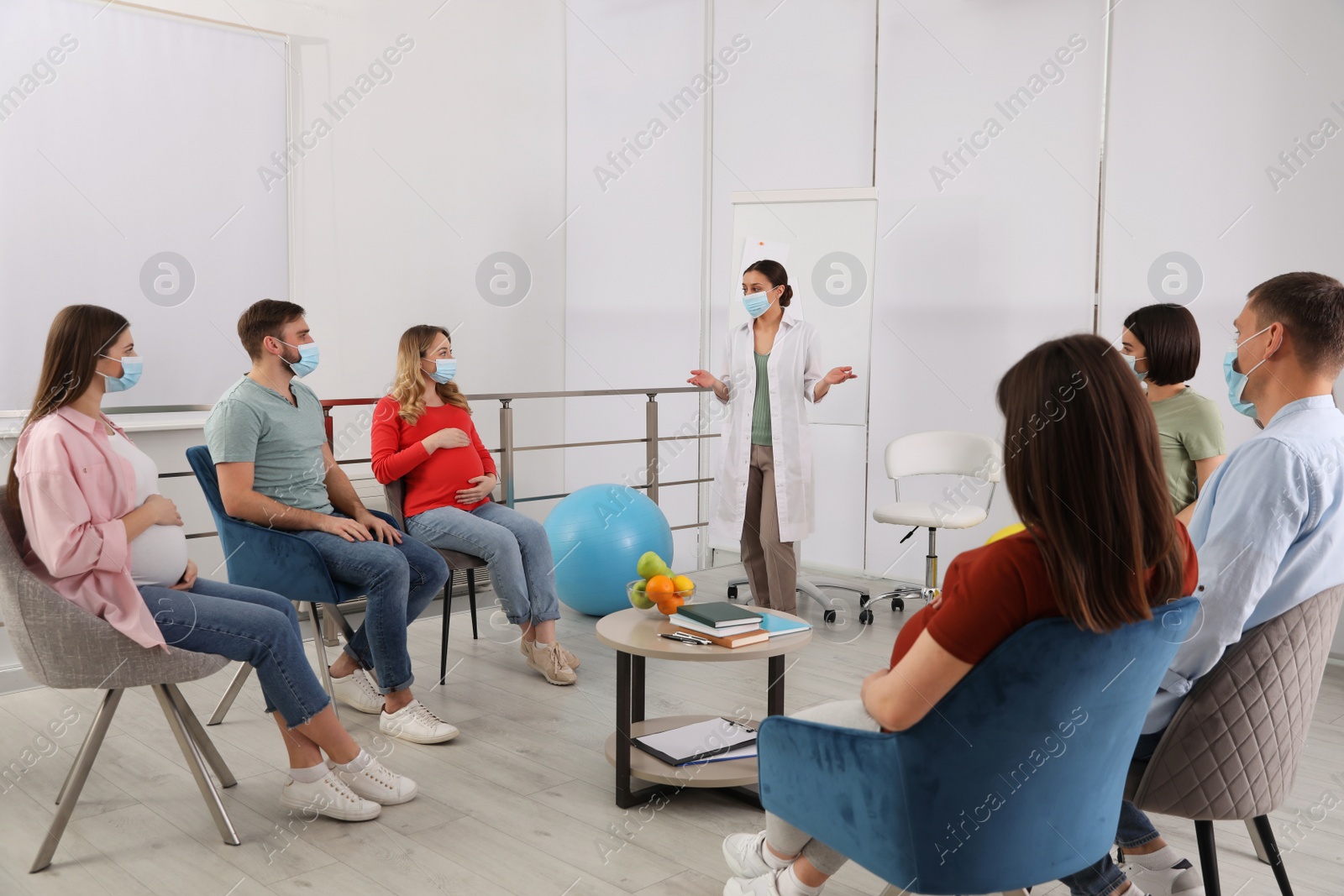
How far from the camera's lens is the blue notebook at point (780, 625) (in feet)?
8.42

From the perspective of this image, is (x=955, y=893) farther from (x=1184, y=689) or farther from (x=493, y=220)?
(x=493, y=220)

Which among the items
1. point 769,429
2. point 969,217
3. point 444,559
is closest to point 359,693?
point 444,559

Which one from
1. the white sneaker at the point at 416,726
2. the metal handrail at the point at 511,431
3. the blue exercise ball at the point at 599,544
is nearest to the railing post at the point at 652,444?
the metal handrail at the point at 511,431

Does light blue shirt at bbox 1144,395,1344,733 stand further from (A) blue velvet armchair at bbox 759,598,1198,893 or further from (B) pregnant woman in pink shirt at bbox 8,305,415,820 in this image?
(B) pregnant woman in pink shirt at bbox 8,305,415,820

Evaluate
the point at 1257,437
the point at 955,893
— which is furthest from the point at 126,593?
the point at 1257,437

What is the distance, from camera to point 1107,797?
155 cm

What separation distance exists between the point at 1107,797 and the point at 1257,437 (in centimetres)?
67

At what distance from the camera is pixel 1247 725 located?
1.74m

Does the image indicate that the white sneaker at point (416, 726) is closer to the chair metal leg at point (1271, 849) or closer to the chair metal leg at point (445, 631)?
the chair metal leg at point (445, 631)

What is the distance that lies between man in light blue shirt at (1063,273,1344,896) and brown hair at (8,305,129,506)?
Answer: 2222mm

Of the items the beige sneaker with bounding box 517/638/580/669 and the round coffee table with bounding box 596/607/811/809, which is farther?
the beige sneaker with bounding box 517/638/580/669

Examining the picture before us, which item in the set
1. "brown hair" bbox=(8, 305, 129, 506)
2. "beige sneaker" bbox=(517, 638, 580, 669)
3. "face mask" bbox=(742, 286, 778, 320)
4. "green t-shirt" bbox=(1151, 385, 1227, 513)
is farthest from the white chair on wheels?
"brown hair" bbox=(8, 305, 129, 506)

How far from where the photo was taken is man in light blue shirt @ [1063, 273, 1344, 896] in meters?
1.69

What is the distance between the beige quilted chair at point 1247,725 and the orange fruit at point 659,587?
1.21 m
